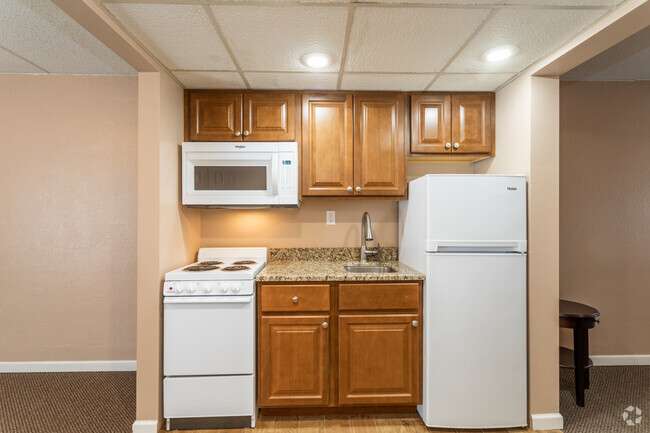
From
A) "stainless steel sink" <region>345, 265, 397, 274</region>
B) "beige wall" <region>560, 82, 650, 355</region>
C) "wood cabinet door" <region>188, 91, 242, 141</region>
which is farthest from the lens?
"beige wall" <region>560, 82, 650, 355</region>

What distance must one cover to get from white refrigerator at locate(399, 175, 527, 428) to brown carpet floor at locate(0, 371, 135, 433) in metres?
1.99

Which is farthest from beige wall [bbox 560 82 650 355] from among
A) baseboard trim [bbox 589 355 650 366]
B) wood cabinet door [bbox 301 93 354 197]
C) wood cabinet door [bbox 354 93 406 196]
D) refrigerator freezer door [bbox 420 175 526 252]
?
wood cabinet door [bbox 301 93 354 197]

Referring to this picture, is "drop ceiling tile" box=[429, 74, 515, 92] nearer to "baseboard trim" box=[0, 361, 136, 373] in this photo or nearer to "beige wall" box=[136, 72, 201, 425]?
"beige wall" box=[136, 72, 201, 425]

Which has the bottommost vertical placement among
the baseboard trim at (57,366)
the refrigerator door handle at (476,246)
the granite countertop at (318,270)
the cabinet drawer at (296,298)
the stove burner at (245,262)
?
the baseboard trim at (57,366)

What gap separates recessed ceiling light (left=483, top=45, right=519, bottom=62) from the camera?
181 cm

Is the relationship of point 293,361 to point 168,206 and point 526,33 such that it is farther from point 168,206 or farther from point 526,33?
point 526,33

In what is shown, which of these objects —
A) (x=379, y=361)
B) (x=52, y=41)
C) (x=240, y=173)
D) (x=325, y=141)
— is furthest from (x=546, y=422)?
(x=52, y=41)

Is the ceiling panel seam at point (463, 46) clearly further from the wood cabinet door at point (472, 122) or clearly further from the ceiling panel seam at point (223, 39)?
the ceiling panel seam at point (223, 39)

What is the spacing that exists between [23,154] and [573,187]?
444 cm

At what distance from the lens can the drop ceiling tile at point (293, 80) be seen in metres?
2.16

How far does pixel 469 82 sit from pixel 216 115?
1828 millimetres

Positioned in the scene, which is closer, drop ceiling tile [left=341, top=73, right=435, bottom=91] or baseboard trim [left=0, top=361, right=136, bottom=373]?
drop ceiling tile [left=341, top=73, right=435, bottom=91]

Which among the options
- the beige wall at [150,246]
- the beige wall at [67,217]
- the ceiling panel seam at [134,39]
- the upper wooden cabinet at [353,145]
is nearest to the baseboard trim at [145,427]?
the beige wall at [150,246]

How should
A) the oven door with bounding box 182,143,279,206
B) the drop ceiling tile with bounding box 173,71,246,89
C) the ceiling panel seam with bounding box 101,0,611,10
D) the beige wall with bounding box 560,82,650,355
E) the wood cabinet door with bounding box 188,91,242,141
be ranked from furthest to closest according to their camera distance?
the beige wall with bounding box 560,82,650,355 → the wood cabinet door with bounding box 188,91,242,141 → the oven door with bounding box 182,143,279,206 → the drop ceiling tile with bounding box 173,71,246,89 → the ceiling panel seam with bounding box 101,0,611,10
